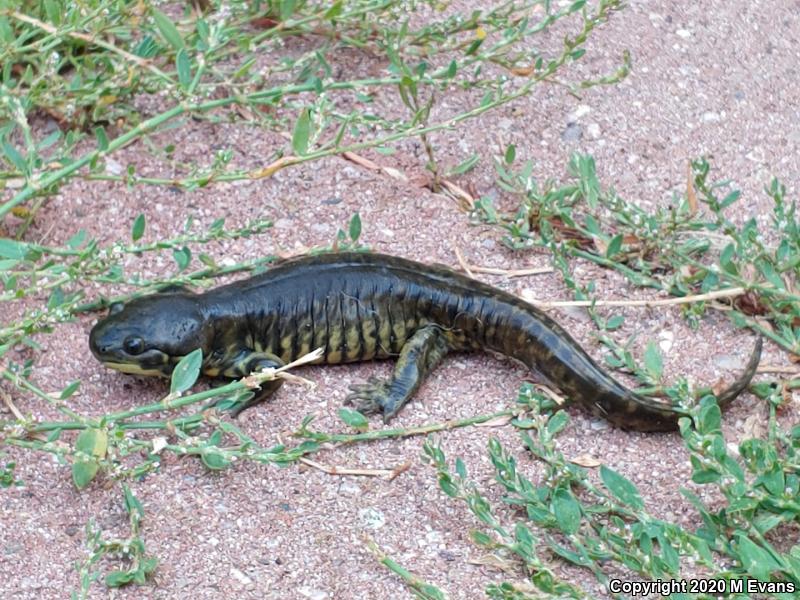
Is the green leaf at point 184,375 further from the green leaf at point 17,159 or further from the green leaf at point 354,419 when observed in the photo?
the green leaf at point 17,159

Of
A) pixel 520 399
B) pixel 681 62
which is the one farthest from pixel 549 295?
pixel 681 62

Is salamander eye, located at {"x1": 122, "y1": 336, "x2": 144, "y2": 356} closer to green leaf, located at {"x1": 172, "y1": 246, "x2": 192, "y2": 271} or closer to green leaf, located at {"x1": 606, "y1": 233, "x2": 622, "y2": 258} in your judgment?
green leaf, located at {"x1": 172, "y1": 246, "x2": 192, "y2": 271}

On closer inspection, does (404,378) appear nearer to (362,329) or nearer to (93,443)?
(362,329)

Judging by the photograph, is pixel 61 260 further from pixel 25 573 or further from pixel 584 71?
pixel 584 71

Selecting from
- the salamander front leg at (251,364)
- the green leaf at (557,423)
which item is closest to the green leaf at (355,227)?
the salamander front leg at (251,364)

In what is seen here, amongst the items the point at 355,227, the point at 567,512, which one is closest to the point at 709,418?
the point at 567,512

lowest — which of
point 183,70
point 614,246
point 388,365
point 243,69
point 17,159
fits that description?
point 388,365

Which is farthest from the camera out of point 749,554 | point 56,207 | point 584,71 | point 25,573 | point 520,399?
point 584,71
